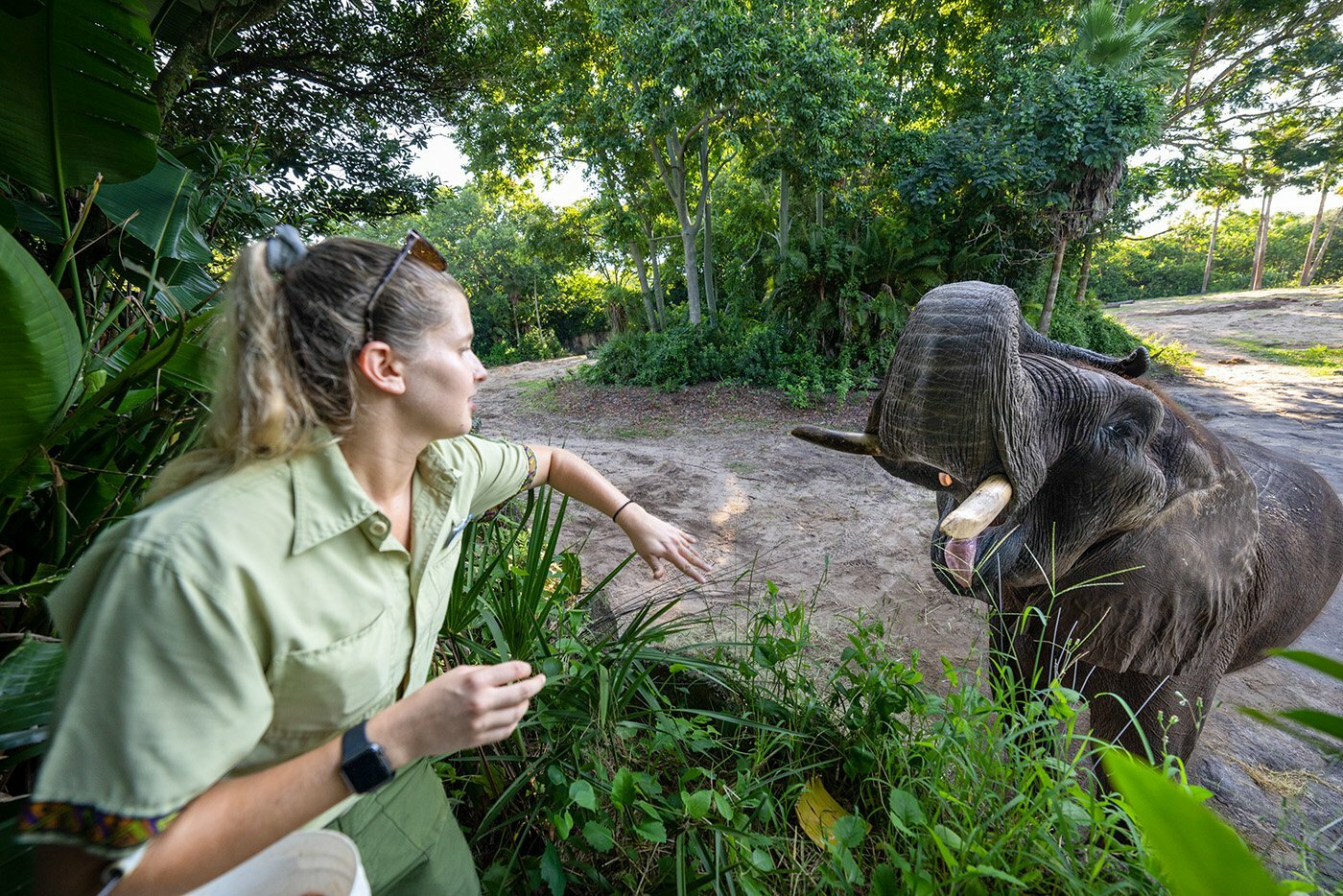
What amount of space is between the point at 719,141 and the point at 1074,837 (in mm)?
13288

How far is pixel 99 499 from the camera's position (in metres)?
1.74

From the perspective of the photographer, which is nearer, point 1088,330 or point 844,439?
point 844,439

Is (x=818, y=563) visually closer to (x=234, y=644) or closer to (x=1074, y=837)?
(x=1074, y=837)

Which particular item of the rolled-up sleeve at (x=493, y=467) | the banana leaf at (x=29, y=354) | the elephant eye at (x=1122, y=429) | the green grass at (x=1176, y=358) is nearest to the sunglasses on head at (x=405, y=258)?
the rolled-up sleeve at (x=493, y=467)

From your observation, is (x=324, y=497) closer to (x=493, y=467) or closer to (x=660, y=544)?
(x=493, y=467)

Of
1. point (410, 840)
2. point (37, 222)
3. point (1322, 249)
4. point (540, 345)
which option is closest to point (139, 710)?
point (410, 840)

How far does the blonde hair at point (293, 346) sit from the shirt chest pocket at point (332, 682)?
0.33 metres

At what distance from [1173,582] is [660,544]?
1.72 meters

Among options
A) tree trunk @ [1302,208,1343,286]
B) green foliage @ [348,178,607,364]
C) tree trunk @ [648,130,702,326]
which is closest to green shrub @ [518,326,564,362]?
green foliage @ [348,178,607,364]

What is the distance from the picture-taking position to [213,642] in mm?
812

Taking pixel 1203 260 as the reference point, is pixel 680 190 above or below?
above

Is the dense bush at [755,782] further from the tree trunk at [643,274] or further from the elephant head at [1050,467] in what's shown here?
the tree trunk at [643,274]

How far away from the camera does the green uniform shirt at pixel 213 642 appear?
2.46 feet

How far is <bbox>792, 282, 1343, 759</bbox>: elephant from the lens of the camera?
1.68 metres
